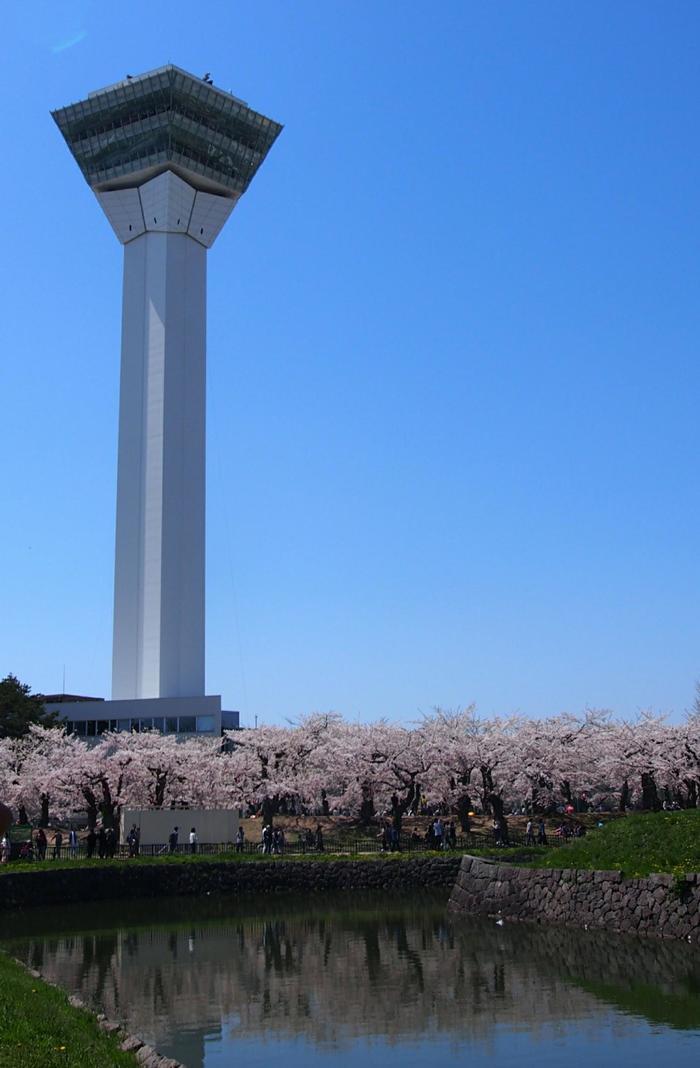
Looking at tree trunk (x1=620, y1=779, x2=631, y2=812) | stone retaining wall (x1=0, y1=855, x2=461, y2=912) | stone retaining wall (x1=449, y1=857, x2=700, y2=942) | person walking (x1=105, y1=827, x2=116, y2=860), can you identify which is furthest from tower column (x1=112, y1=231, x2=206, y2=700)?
stone retaining wall (x1=449, y1=857, x2=700, y2=942)

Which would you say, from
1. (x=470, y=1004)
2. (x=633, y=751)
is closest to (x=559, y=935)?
(x=470, y=1004)

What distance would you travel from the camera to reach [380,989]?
19.0 metres

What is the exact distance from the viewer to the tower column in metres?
77.5

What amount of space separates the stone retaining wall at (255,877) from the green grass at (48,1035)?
22.3 m

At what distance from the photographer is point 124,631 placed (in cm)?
7881

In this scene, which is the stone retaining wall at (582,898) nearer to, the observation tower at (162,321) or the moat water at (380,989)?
the moat water at (380,989)

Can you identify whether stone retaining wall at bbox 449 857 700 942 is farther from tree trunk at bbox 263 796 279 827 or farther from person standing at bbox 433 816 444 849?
tree trunk at bbox 263 796 279 827

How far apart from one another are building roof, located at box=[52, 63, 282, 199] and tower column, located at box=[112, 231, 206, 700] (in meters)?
7.07

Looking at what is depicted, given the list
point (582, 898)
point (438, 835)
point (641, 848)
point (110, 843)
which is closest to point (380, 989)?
point (582, 898)

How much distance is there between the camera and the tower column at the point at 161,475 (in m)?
77.5

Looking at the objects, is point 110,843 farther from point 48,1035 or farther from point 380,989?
point 48,1035

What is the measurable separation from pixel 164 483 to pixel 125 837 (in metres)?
39.6

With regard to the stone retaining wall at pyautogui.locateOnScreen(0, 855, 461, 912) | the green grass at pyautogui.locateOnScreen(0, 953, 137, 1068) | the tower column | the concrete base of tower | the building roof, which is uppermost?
the building roof

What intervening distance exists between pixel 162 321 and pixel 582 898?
6713 centimetres
